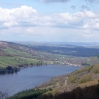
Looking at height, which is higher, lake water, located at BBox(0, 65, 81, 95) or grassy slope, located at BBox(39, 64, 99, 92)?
grassy slope, located at BBox(39, 64, 99, 92)

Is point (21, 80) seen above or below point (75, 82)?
below

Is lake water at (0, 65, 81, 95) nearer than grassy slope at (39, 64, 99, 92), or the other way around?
grassy slope at (39, 64, 99, 92)

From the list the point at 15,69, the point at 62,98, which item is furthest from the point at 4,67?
the point at 62,98

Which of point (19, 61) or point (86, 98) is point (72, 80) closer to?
point (86, 98)

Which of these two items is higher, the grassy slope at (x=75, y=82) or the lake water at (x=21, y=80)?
the grassy slope at (x=75, y=82)

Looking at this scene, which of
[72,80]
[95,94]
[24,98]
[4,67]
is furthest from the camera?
[4,67]

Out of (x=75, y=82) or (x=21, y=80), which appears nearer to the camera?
(x=75, y=82)

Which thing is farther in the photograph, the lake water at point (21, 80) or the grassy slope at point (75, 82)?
the lake water at point (21, 80)

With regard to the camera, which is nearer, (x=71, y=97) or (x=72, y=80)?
(x=71, y=97)

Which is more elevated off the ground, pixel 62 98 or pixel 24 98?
pixel 62 98

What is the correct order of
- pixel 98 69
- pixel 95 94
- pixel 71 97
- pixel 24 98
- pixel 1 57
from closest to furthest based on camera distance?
pixel 95 94 → pixel 71 97 → pixel 24 98 → pixel 98 69 → pixel 1 57
